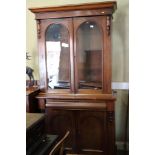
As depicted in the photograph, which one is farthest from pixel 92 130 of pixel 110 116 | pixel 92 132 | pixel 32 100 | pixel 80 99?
pixel 32 100

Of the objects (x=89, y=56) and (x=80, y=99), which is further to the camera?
(x=89, y=56)

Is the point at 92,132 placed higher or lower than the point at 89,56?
lower

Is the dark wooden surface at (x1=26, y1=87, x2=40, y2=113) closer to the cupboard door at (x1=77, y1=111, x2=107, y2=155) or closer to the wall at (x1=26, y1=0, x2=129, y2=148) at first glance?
the cupboard door at (x1=77, y1=111, x2=107, y2=155)

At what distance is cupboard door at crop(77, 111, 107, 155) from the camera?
7.68 feet

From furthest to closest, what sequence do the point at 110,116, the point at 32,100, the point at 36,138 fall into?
1. the point at 32,100
2. the point at 110,116
3. the point at 36,138

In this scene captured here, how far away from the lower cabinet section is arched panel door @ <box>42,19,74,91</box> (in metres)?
0.31

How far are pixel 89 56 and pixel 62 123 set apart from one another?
2.74ft

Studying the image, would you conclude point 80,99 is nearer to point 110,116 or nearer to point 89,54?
point 110,116

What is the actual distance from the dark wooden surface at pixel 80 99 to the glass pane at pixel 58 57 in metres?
0.06

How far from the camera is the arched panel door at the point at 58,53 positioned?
242 centimetres

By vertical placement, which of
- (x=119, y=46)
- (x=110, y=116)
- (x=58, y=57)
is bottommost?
(x=110, y=116)

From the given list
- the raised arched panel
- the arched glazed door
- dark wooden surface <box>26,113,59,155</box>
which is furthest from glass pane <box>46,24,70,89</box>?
dark wooden surface <box>26,113,59,155</box>

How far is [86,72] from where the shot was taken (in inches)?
96.7

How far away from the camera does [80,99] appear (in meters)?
2.34
